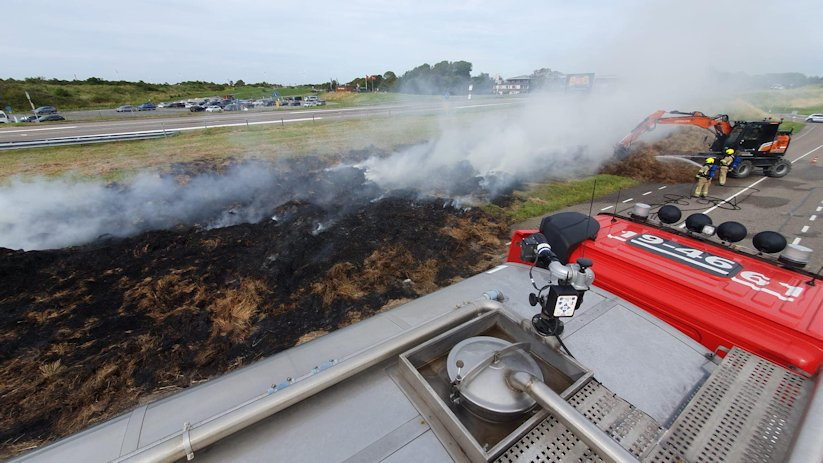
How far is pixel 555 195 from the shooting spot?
14.0 meters

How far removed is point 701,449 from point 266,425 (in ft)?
Result: 8.49

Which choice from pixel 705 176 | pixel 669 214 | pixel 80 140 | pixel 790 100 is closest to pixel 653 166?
pixel 705 176

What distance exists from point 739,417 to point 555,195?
12920 millimetres

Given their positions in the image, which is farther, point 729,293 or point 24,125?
point 24,125

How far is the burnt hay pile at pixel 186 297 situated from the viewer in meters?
4.93

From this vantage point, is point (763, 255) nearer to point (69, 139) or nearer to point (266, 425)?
point (266, 425)

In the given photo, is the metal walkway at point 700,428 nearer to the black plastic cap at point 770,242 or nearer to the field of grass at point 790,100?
the black plastic cap at point 770,242

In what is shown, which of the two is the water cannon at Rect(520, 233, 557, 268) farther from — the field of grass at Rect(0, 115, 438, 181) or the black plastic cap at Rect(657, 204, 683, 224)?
the field of grass at Rect(0, 115, 438, 181)

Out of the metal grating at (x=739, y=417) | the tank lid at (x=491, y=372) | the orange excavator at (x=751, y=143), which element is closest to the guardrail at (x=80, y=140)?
the tank lid at (x=491, y=372)

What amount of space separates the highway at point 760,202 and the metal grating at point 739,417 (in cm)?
786

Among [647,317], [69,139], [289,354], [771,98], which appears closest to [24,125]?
[69,139]

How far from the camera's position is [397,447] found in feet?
6.26

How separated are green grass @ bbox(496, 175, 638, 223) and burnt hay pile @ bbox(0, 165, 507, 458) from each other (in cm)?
228

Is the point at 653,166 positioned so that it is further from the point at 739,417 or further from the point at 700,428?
the point at 700,428
